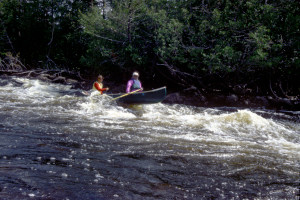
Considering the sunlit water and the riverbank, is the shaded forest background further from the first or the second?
the sunlit water

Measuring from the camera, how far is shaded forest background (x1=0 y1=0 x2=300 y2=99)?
10719 millimetres

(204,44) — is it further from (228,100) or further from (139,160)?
(139,160)

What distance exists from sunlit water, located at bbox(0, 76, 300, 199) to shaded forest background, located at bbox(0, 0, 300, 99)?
18.2 ft

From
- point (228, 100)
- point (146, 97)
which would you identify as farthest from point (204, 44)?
point (146, 97)

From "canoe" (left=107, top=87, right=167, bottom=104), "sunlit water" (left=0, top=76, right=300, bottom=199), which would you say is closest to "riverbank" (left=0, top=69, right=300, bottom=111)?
Answer: "canoe" (left=107, top=87, right=167, bottom=104)

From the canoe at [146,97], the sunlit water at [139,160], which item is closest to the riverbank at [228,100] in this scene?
the canoe at [146,97]

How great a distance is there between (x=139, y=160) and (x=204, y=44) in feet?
31.7

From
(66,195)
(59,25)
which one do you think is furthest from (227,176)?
(59,25)

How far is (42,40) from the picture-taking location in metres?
24.1

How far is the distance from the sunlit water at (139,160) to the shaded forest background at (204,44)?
5562 millimetres

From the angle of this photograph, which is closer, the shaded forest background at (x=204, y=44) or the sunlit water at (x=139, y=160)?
the sunlit water at (x=139, y=160)

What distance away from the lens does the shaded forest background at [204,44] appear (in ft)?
35.2

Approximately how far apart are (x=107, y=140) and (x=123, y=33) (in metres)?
10.5

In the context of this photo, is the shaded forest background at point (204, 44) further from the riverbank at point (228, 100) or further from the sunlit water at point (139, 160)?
the sunlit water at point (139, 160)
